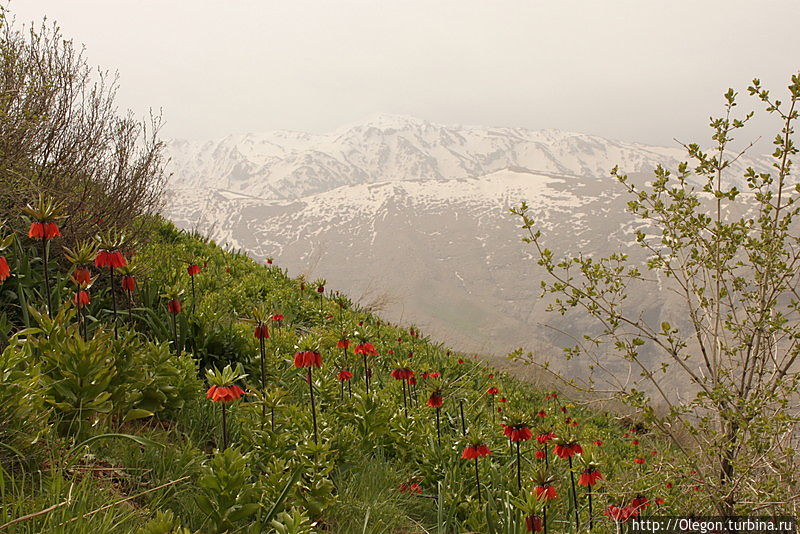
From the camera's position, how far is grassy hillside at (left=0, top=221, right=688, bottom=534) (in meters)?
1.95

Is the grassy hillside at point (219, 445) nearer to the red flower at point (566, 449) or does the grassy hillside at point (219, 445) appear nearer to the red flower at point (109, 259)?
the red flower at point (566, 449)

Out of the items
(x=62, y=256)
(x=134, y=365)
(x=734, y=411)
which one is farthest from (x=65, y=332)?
(x=734, y=411)

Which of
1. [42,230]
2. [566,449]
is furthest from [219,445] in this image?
[566,449]

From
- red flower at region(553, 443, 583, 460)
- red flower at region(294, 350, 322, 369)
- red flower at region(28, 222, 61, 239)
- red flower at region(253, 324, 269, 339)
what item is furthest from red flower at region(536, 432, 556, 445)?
red flower at region(28, 222, 61, 239)

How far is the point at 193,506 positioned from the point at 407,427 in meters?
1.62

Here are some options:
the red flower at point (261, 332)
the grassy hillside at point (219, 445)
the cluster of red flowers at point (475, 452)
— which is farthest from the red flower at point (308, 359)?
the cluster of red flowers at point (475, 452)

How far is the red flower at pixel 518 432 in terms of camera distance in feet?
8.32

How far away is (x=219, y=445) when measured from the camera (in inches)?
97.6

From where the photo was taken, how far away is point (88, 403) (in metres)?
2.33

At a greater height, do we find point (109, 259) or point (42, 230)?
point (42, 230)

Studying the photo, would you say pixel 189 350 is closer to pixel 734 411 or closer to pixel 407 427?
pixel 407 427

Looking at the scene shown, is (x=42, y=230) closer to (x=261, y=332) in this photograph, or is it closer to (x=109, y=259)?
(x=109, y=259)

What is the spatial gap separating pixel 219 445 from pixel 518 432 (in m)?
1.44

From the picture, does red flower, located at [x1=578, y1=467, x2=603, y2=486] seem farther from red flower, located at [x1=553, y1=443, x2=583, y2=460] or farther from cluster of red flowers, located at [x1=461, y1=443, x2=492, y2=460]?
cluster of red flowers, located at [x1=461, y1=443, x2=492, y2=460]
